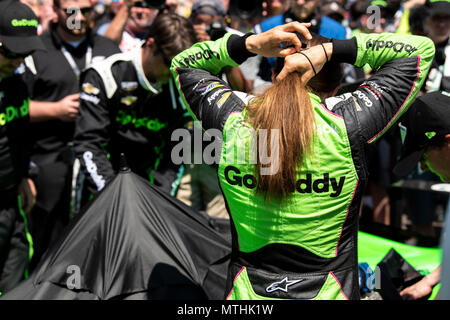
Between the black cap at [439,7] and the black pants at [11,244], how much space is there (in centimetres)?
333

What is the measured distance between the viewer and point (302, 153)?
1.91 m

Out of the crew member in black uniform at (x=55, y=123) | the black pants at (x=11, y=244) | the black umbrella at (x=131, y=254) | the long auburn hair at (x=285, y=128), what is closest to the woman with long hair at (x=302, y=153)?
the long auburn hair at (x=285, y=128)

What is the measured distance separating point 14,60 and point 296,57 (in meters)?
1.99

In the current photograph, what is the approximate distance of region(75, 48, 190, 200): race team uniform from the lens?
3.49m

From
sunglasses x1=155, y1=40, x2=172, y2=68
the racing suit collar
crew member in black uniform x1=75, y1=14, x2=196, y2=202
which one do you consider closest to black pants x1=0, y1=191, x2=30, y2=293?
crew member in black uniform x1=75, y1=14, x2=196, y2=202

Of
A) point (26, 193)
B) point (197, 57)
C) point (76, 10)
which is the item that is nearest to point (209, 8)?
point (76, 10)

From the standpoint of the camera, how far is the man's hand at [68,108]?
13.1 feet

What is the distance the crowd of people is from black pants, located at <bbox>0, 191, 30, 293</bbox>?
0.03 feet

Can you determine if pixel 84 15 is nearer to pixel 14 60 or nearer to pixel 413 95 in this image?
pixel 14 60

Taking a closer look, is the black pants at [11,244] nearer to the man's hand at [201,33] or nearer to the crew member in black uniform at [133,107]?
the crew member in black uniform at [133,107]

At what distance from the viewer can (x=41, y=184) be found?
4.41 meters

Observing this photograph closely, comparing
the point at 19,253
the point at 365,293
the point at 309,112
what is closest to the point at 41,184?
the point at 19,253

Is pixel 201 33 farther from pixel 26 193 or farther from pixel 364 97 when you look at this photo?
pixel 364 97

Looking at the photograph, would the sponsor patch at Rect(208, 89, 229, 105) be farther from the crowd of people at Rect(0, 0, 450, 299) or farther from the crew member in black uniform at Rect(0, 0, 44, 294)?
the crew member in black uniform at Rect(0, 0, 44, 294)
